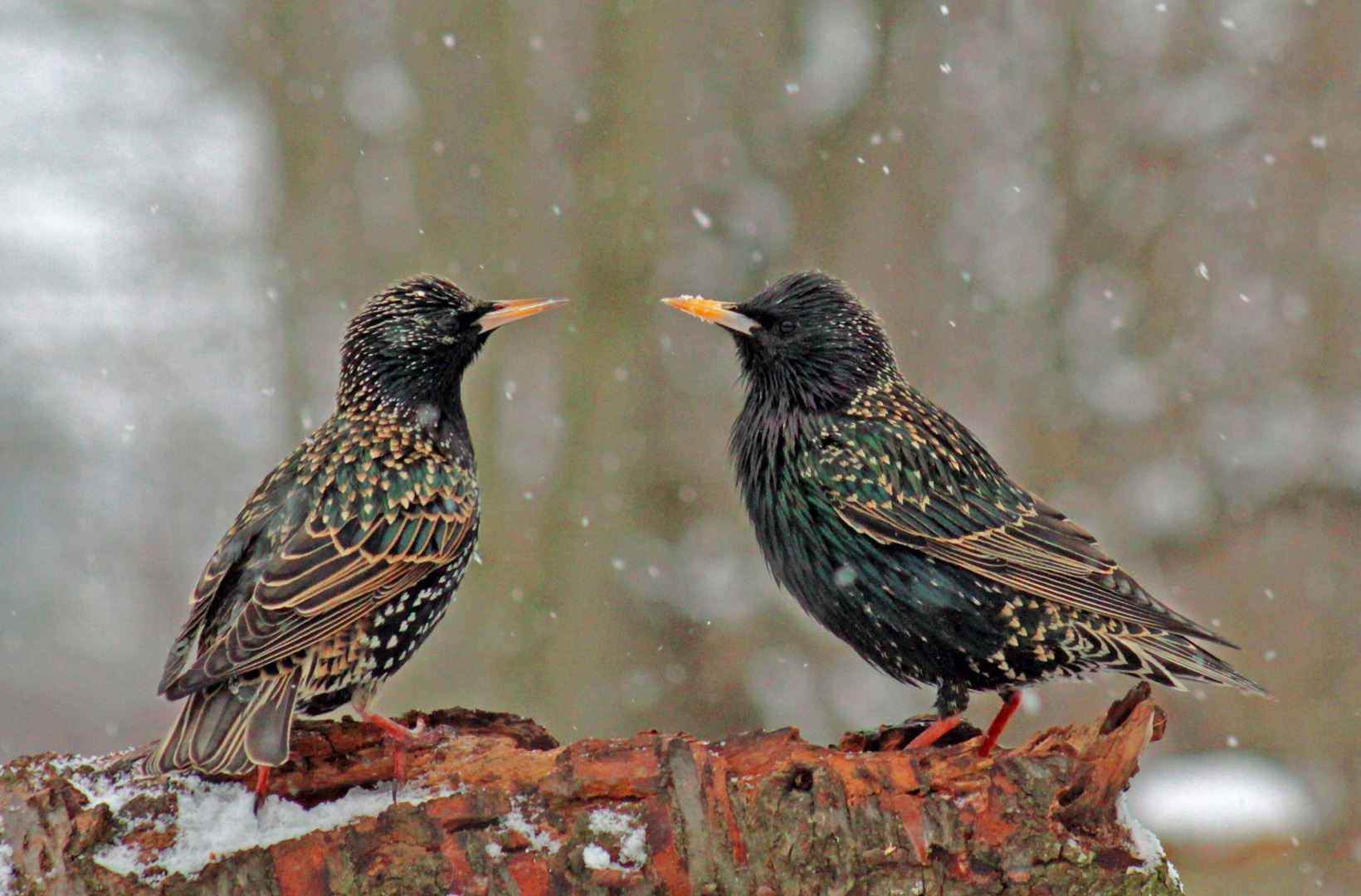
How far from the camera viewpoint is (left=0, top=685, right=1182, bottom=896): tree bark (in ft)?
9.37

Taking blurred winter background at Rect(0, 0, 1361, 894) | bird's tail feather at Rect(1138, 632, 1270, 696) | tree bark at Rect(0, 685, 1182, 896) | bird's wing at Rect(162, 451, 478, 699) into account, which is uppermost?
blurred winter background at Rect(0, 0, 1361, 894)

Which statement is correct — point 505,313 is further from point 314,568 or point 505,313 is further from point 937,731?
point 937,731

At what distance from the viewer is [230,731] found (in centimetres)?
291

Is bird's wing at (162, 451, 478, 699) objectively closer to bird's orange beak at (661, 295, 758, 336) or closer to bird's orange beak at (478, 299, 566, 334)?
bird's orange beak at (478, 299, 566, 334)

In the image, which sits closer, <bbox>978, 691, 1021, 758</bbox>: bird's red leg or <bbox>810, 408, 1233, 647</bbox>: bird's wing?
<bbox>978, 691, 1021, 758</bbox>: bird's red leg

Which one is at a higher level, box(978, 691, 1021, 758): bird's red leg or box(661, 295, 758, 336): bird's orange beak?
box(661, 295, 758, 336): bird's orange beak


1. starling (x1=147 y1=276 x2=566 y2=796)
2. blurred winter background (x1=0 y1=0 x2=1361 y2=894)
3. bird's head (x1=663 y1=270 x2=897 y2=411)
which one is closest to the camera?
starling (x1=147 y1=276 x2=566 y2=796)

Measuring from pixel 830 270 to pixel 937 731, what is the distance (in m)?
4.03

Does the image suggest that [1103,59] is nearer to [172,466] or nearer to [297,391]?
[297,391]

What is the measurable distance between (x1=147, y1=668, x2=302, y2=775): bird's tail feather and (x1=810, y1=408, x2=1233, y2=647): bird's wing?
1639 millimetres

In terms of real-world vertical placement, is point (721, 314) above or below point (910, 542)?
above

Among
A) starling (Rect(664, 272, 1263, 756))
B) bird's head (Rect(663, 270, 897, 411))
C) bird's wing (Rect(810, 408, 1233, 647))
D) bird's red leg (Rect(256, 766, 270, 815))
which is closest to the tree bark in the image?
bird's red leg (Rect(256, 766, 270, 815))

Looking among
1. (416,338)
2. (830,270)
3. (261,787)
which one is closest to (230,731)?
(261,787)

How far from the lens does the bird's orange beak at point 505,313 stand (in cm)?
380
